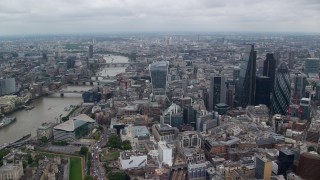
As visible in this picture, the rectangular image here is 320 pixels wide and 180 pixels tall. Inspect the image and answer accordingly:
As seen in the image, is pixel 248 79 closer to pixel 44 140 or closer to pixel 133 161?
pixel 133 161

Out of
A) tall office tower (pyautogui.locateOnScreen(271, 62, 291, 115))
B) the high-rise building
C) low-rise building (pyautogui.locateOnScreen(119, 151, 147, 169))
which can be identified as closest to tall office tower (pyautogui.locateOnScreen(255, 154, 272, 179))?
the high-rise building

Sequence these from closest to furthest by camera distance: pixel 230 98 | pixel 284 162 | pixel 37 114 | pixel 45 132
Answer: pixel 284 162
pixel 45 132
pixel 230 98
pixel 37 114

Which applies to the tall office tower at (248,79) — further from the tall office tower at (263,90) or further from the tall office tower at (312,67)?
the tall office tower at (312,67)

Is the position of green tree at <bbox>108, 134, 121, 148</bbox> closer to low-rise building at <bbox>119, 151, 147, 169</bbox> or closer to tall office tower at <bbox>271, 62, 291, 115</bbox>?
low-rise building at <bbox>119, 151, 147, 169</bbox>

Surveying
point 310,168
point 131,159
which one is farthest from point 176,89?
point 310,168

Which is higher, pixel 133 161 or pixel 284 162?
pixel 284 162

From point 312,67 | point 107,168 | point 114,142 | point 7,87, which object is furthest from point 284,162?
point 7,87

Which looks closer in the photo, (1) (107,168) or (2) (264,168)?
(2) (264,168)

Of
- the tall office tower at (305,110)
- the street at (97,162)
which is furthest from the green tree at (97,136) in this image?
the tall office tower at (305,110)
